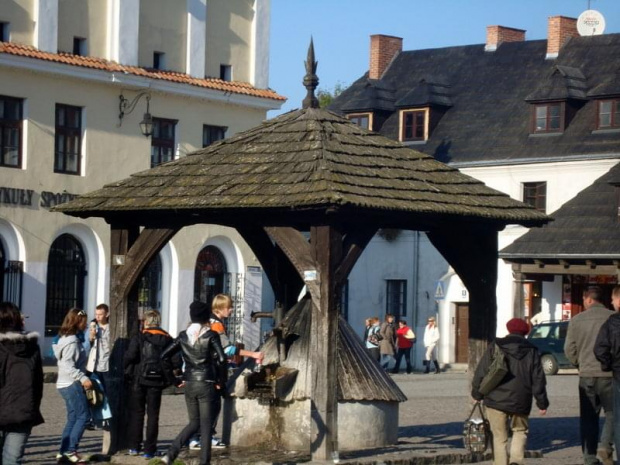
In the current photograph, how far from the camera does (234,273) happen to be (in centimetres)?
4212

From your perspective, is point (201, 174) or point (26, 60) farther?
point (26, 60)

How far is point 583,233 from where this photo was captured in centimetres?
4556

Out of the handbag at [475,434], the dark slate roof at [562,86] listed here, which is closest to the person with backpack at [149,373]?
the handbag at [475,434]

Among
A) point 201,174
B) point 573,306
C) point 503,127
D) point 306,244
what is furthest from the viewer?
point 503,127

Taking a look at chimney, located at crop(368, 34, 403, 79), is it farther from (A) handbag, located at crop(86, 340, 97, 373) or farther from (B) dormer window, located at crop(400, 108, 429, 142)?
(A) handbag, located at crop(86, 340, 97, 373)

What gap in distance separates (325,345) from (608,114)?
33.9 m

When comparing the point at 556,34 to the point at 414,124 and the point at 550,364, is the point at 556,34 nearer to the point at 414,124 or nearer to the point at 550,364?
the point at 414,124

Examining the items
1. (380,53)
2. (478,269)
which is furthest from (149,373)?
(380,53)

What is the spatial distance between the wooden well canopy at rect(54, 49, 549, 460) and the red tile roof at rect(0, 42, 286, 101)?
754 inches

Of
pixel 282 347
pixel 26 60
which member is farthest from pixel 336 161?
pixel 26 60

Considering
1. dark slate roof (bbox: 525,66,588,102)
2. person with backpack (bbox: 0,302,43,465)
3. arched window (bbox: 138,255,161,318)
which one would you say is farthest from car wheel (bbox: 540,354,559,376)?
person with backpack (bbox: 0,302,43,465)

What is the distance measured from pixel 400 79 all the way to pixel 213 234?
16.9m

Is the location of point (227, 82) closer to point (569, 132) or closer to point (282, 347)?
point (569, 132)

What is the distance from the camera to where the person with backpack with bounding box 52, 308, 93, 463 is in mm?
16047
